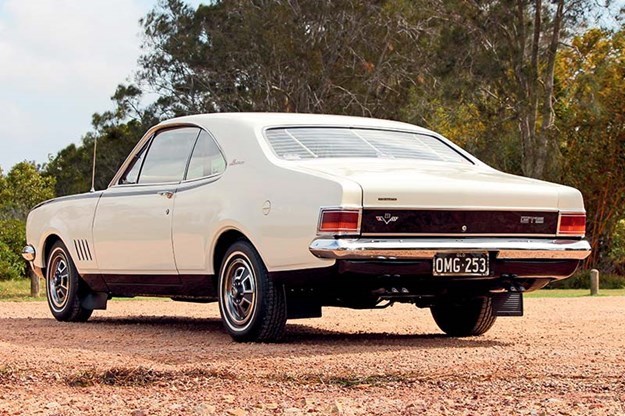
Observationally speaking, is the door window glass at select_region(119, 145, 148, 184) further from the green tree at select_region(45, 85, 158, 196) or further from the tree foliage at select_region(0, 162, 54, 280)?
the green tree at select_region(45, 85, 158, 196)

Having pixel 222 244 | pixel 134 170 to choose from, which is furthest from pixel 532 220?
pixel 134 170

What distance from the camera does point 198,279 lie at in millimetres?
9445

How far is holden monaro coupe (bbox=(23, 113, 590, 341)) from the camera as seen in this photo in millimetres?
8133

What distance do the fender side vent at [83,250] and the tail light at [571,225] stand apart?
169 inches

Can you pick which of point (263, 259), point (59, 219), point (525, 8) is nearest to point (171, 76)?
point (525, 8)

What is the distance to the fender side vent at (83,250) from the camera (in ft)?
36.0

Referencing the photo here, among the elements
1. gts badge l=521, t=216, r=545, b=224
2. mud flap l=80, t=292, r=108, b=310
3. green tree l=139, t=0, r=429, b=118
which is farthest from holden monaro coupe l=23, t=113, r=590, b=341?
green tree l=139, t=0, r=429, b=118

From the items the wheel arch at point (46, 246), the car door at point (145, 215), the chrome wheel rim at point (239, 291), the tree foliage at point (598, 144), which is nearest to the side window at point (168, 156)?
the car door at point (145, 215)

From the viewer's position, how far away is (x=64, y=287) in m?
11.5

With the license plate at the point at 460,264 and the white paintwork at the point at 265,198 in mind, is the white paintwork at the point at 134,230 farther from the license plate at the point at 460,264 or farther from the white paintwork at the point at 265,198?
the license plate at the point at 460,264

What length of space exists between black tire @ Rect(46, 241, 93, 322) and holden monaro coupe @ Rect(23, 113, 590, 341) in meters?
0.82

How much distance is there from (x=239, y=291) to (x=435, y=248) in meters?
1.55

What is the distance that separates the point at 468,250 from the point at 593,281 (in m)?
15.5

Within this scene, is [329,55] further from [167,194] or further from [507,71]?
[167,194]
